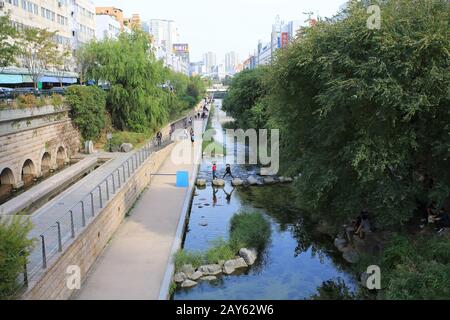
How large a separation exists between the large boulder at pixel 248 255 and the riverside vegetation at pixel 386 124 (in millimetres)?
2779

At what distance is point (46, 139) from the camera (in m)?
27.2

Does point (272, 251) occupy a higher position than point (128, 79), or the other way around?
point (128, 79)

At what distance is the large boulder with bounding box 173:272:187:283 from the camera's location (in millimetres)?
13898

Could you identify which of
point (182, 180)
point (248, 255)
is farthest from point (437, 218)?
point (182, 180)

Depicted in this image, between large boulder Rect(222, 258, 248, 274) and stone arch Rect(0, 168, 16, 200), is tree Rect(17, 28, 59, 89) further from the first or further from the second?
large boulder Rect(222, 258, 248, 274)

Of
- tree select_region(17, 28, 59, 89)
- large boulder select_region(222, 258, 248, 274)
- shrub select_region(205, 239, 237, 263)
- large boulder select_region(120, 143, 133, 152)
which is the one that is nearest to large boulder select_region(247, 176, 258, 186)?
large boulder select_region(120, 143, 133, 152)

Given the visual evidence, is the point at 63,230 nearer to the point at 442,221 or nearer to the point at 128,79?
the point at 442,221

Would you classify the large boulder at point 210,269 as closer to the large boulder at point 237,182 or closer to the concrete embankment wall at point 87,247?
Answer: the concrete embankment wall at point 87,247

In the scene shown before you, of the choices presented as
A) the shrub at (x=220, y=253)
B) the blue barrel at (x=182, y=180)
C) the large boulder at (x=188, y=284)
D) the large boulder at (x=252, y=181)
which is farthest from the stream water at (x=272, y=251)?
the large boulder at (x=252, y=181)

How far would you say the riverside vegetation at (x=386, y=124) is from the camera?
12773 millimetres

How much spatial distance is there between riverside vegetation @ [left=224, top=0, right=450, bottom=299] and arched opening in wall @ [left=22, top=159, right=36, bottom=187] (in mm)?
15976

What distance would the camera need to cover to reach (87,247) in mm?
13547

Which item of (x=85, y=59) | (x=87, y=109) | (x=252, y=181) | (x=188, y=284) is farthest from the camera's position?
(x=85, y=59)

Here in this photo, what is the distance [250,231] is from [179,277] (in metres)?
4.29
